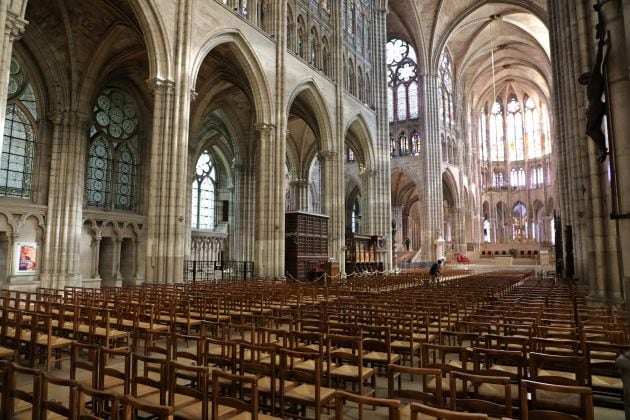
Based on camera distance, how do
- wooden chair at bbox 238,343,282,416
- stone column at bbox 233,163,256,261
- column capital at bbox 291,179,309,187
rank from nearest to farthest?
wooden chair at bbox 238,343,282,416
stone column at bbox 233,163,256,261
column capital at bbox 291,179,309,187

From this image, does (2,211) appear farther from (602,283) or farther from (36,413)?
(602,283)

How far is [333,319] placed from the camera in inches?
271

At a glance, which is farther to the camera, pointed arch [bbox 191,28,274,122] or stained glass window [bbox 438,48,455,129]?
stained glass window [bbox 438,48,455,129]

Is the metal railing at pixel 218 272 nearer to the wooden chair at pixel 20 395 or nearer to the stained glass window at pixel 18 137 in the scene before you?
the stained glass window at pixel 18 137

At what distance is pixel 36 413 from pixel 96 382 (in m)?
1.04

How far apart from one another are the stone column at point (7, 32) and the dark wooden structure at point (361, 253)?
18.7 meters

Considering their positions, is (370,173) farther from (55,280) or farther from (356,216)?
(55,280)

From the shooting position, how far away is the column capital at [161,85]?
1443 cm

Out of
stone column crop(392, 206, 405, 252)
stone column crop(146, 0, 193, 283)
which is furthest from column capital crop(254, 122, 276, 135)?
stone column crop(392, 206, 405, 252)

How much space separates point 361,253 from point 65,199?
16.9 meters

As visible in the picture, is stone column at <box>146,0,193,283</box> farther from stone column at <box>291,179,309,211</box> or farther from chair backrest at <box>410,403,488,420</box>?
stone column at <box>291,179,309,211</box>

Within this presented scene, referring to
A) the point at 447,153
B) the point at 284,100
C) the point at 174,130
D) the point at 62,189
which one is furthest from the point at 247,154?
the point at 447,153

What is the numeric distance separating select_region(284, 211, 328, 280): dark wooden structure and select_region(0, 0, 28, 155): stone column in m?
13.3

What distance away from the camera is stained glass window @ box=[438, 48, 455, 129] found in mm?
42000
